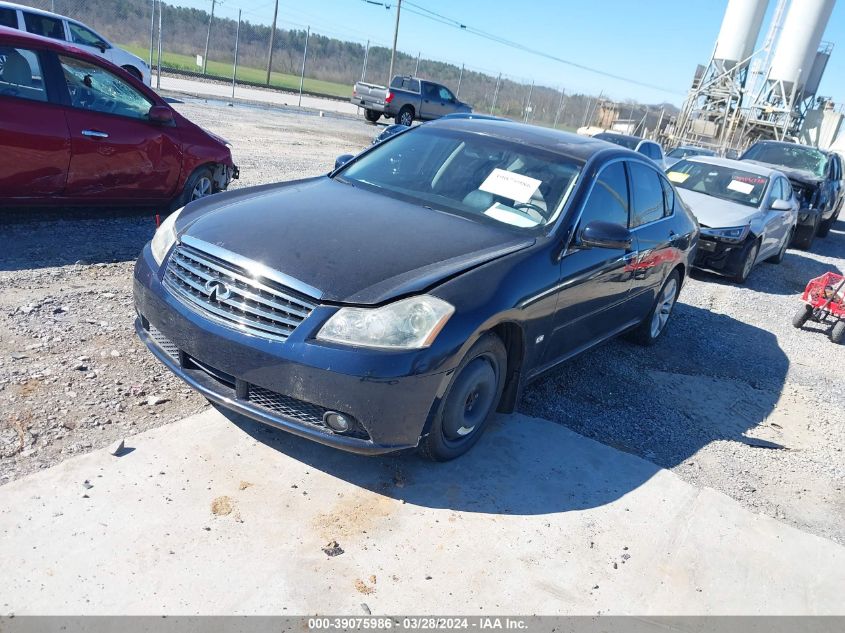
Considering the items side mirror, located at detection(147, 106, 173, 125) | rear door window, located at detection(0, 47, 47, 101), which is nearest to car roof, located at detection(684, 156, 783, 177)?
side mirror, located at detection(147, 106, 173, 125)

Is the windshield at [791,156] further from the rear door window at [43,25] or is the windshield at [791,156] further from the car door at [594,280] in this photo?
the rear door window at [43,25]

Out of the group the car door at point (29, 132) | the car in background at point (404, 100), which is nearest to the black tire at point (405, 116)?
the car in background at point (404, 100)

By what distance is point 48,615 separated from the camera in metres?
2.37

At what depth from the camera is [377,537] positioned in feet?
9.96

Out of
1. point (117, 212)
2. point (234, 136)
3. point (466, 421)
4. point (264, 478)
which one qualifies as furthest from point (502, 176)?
point (234, 136)

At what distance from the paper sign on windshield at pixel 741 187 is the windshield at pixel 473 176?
22.5ft

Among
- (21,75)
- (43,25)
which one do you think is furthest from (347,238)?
(43,25)

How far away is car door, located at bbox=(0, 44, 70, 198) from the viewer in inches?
221

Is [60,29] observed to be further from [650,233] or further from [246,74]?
[246,74]

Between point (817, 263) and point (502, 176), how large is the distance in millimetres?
10928

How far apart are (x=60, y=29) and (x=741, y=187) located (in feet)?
41.6

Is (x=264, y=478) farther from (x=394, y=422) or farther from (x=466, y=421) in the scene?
(x=466, y=421)

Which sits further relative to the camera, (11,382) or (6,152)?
(6,152)

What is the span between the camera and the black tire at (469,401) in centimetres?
338
